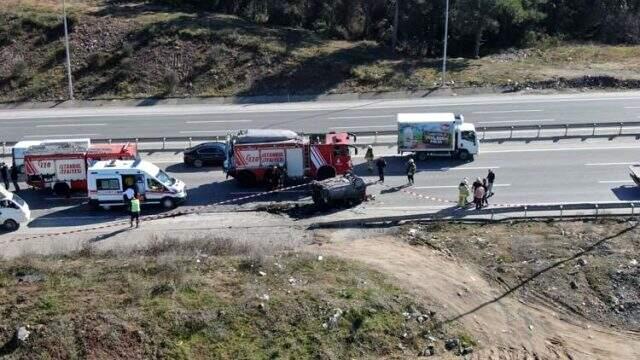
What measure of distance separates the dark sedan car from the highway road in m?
5.28

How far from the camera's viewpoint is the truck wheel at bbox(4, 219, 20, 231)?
3067 cm

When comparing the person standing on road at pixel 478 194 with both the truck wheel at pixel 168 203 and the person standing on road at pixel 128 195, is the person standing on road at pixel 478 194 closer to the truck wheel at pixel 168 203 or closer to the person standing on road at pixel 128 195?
the truck wheel at pixel 168 203

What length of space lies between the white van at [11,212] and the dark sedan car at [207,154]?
9102 mm

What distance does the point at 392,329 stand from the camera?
23.6 meters

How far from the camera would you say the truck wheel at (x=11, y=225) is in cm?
3067

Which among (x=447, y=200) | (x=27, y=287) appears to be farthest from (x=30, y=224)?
(x=447, y=200)

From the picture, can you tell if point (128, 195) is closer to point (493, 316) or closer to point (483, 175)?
point (493, 316)

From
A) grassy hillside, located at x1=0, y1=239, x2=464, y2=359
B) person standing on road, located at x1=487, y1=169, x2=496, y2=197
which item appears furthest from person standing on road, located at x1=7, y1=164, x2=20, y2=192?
person standing on road, located at x1=487, y1=169, x2=496, y2=197

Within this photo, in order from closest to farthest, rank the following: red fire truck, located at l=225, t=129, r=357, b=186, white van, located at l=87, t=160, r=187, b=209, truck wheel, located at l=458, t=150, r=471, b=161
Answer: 1. white van, located at l=87, t=160, r=187, b=209
2. red fire truck, located at l=225, t=129, r=357, b=186
3. truck wheel, located at l=458, t=150, r=471, b=161

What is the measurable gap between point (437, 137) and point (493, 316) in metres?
14.4

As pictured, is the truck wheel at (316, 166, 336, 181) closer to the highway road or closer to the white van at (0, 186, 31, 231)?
the highway road

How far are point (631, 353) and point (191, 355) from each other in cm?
1325

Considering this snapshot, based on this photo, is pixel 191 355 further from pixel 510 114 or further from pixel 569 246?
pixel 510 114

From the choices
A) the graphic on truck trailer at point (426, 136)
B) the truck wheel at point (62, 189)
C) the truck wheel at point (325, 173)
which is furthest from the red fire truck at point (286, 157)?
the truck wheel at point (62, 189)
